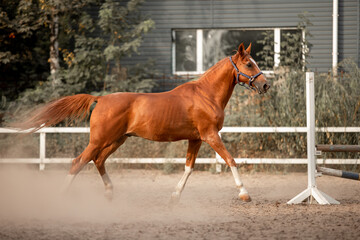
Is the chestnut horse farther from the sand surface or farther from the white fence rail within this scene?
the white fence rail

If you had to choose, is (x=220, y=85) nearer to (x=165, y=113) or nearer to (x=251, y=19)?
(x=165, y=113)

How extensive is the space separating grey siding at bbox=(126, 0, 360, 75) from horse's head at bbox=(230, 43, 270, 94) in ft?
28.6

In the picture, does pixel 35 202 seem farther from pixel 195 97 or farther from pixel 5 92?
pixel 5 92

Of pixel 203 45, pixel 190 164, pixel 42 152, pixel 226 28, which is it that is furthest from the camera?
pixel 203 45

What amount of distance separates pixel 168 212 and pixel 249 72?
2.18 metres

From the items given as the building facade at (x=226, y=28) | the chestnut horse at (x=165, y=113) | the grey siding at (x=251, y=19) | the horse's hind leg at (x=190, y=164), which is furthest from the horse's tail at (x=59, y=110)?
the grey siding at (x=251, y=19)

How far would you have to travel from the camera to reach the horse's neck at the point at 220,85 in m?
6.43

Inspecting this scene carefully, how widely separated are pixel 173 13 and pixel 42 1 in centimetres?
427

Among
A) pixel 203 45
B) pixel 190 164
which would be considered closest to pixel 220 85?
pixel 190 164

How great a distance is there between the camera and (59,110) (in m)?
6.50

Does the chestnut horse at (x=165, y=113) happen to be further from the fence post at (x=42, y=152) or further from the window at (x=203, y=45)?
the window at (x=203, y=45)

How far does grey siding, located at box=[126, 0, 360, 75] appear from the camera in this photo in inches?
576

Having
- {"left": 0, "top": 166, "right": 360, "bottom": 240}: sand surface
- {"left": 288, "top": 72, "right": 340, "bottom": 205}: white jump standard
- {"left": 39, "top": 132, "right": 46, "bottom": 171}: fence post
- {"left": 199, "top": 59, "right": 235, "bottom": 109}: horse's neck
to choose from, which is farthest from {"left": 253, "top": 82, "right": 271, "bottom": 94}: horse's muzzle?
{"left": 39, "top": 132, "right": 46, "bottom": 171}: fence post

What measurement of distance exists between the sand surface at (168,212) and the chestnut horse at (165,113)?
17.5 inches
